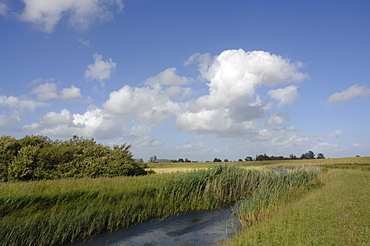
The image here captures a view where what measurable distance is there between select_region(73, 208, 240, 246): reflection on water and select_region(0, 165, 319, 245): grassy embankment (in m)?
0.70

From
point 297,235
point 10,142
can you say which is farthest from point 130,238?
point 10,142

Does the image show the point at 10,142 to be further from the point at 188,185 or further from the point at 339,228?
the point at 339,228

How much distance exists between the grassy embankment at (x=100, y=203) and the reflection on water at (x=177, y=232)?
27.6 inches

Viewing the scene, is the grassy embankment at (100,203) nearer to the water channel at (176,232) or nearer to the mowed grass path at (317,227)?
the water channel at (176,232)

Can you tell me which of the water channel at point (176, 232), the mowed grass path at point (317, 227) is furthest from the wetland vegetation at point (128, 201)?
the water channel at point (176, 232)

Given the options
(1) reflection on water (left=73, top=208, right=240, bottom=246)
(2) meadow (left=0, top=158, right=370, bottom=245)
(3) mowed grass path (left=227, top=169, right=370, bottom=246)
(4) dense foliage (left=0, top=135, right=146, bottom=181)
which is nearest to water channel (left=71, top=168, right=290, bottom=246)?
(1) reflection on water (left=73, top=208, right=240, bottom=246)

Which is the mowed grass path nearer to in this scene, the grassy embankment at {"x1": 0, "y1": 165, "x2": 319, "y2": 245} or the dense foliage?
the grassy embankment at {"x1": 0, "y1": 165, "x2": 319, "y2": 245}

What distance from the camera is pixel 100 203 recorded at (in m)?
12.8

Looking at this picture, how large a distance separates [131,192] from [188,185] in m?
4.43

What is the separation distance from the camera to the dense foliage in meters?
19.0

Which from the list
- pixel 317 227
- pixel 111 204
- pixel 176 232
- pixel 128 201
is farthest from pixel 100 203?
pixel 317 227

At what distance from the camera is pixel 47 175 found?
19.5 metres

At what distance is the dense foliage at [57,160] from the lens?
18984 mm

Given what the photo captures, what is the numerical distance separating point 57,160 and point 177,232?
47.0ft
